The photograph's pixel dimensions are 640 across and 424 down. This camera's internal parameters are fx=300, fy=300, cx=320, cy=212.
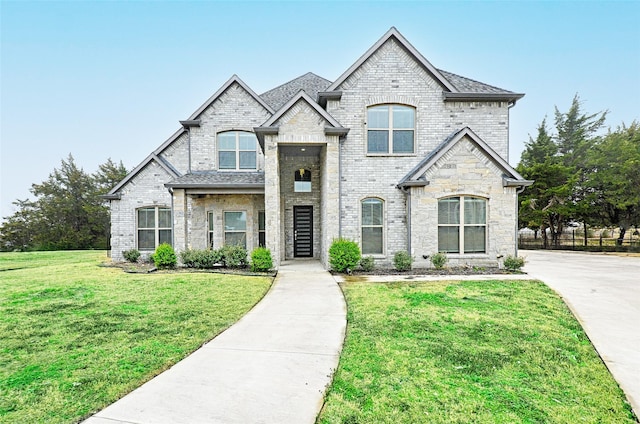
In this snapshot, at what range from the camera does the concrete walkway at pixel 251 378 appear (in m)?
2.73

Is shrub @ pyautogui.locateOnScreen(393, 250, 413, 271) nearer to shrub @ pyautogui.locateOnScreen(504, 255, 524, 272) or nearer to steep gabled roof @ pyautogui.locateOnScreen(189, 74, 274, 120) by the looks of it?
shrub @ pyautogui.locateOnScreen(504, 255, 524, 272)

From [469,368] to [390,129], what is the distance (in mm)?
9609

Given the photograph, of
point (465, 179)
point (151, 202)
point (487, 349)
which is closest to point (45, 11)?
point (151, 202)

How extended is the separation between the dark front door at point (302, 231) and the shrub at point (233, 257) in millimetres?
3238

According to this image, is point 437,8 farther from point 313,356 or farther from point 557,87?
point 557,87

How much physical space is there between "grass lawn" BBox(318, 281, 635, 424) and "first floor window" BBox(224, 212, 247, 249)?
853 cm

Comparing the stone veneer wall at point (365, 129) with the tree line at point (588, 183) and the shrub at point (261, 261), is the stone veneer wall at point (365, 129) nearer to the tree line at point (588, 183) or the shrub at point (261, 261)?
the shrub at point (261, 261)

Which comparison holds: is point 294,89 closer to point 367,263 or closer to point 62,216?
point 367,263

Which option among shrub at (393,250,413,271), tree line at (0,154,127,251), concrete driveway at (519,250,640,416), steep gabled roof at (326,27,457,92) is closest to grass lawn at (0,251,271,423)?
shrub at (393,250,413,271)

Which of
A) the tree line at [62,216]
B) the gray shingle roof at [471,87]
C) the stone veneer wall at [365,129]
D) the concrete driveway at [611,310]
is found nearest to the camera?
the concrete driveway at [611,310]

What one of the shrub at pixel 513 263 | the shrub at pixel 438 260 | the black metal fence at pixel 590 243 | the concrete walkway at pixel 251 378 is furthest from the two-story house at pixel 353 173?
the black metal fence at pixel 590 243

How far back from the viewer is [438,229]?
35.8ft

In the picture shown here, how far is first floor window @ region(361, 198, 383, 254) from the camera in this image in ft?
38.3

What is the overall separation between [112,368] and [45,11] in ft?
72.2
